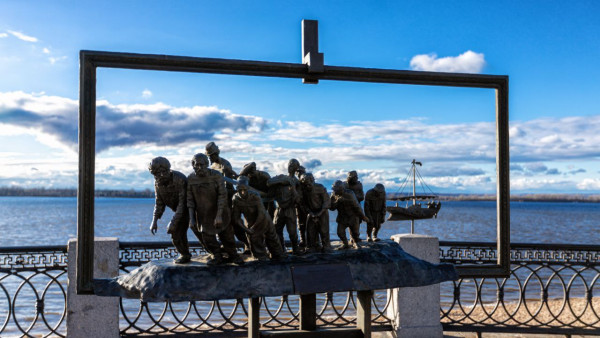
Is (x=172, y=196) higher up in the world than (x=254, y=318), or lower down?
higher up

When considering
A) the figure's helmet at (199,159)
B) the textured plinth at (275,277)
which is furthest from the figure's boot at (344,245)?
the figure's helmet at (199,159)

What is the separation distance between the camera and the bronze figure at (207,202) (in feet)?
14.8

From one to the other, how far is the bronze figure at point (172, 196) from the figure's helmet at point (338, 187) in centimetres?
156

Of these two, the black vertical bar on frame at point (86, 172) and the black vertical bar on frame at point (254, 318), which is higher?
the black vertical bar on frame at point (86, 172)

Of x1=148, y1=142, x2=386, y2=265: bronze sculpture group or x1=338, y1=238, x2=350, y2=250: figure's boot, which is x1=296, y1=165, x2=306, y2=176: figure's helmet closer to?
x1=148, y1=142, x2=386, y2=265: bronze sculpture group

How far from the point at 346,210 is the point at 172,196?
1.90m

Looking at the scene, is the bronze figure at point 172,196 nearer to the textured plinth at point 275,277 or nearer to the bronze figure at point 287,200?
the textured plinth at point 275,277

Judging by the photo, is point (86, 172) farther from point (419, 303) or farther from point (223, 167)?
point (419, 303)

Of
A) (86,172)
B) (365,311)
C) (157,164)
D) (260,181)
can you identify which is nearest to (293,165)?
(260,181)

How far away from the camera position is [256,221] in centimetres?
470

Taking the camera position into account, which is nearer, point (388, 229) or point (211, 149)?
point (211, 149)

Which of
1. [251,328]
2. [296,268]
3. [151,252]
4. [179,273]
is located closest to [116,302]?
[151,252]

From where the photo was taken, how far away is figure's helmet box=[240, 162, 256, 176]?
509 cm

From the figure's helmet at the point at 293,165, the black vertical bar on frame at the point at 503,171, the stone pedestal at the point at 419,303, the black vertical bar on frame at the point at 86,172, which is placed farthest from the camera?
the stone pedestal at the point at 419,303
